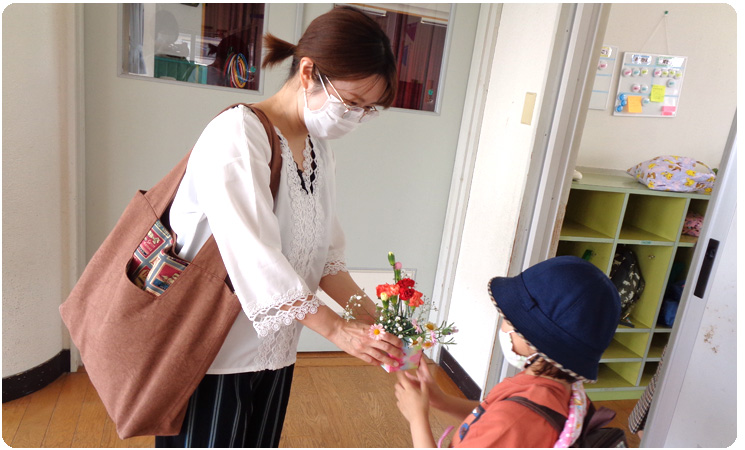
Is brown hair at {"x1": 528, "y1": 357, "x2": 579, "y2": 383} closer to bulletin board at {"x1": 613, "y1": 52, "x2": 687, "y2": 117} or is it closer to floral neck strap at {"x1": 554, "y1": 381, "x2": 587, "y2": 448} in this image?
floral neck strap at {"x1": 554, "y1": 381, "x2": 587, "y2": 448}

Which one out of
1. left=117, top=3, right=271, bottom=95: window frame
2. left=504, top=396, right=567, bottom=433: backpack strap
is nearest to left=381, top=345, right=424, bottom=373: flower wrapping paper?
left=504, top=396, right=567, bottom=433: backpack strap

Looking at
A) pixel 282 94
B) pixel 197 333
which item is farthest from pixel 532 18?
pixel 197 333

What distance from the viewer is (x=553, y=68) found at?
209 cm

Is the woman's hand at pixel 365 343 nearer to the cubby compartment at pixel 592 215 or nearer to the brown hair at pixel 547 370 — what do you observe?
the brown hair at pixel 547 370

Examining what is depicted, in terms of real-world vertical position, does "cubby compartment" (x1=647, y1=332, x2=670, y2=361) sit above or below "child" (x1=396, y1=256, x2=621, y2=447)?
below

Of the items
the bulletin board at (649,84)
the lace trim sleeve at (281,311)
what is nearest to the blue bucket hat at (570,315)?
the lace trim sleeve at (281,311)

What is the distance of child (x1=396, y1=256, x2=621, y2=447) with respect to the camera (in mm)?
957

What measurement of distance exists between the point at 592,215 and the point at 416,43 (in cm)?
130

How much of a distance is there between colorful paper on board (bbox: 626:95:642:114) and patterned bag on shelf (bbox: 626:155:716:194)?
0.48m

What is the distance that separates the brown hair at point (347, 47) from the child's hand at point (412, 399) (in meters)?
0.68

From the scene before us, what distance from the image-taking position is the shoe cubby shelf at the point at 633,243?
2.57m

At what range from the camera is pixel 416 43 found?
8.34 ft

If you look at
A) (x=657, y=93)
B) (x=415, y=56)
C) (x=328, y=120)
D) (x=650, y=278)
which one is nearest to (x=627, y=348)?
(x=650, y=278)

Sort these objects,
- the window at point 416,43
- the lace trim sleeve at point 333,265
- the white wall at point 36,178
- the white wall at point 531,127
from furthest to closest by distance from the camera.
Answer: the window at point 416,43
the white wall at point 531,127
the white wall at point 36,178
the lace trim sleeve at point 333,265
